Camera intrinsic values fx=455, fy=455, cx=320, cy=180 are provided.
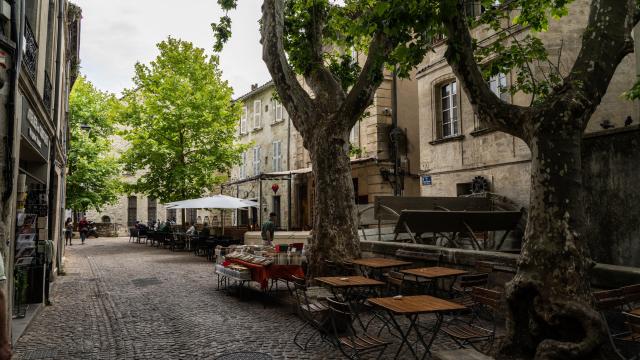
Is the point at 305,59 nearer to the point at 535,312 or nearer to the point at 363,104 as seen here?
the point at 363,104

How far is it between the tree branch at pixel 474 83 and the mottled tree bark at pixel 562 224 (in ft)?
0.56

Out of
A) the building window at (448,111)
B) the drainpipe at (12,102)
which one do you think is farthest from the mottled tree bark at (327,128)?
the building window at (448,111)

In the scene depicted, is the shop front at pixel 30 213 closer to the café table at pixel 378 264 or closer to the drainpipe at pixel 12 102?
the drainpipe at pixel 12 102

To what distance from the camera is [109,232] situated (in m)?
36.2

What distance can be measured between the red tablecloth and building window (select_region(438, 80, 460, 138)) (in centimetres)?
854

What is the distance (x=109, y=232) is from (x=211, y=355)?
34678 mm

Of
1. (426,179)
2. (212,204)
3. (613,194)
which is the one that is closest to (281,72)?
(613,194)

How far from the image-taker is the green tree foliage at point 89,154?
28359 millimetres

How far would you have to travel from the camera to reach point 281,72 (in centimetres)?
918

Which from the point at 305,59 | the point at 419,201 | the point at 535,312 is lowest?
the point at 535,312

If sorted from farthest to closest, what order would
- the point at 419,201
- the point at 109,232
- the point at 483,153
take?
the point at 109,232
the point at 483,153
the point at 419,201

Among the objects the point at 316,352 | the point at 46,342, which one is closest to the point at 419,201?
the point at 316,352

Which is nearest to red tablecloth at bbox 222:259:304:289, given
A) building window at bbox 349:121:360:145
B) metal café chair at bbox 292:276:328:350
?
metal café chair at bbox 292:276:328:350

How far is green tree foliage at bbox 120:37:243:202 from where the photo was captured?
67.4 ft
